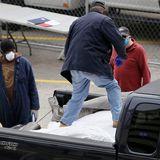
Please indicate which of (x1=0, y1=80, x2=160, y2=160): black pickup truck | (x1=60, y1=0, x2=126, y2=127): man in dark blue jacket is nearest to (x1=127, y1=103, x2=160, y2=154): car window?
(x1=0, y1=80, x2=160, y2=160): black pickup truck

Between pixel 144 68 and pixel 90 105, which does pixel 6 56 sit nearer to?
pixel 90 105

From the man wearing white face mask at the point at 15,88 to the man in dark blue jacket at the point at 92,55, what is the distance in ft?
1.85

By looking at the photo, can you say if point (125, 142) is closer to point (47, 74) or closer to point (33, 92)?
point (33, 92)

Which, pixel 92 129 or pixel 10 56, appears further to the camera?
pixel 10 56

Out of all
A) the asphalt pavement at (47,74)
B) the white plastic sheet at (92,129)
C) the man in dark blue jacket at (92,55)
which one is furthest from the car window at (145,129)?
the asphalt pavement at (47,74)

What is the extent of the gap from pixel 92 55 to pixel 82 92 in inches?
20.3

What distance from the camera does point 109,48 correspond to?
21.5ft

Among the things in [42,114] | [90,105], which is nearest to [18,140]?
[90,105]

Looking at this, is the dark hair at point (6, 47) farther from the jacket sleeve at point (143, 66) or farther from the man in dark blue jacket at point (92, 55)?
the jacket sleeve at point (143, 66)

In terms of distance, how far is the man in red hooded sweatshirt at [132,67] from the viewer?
23.8ft

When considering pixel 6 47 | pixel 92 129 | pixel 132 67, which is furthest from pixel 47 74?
pixel 92 129

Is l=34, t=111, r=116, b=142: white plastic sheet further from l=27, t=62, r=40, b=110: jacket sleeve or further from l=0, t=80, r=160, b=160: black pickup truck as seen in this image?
l=27, t=62, r=40, b=110: jacket sleeve

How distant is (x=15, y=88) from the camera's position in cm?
684

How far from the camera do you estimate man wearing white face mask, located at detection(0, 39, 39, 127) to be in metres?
6.77
